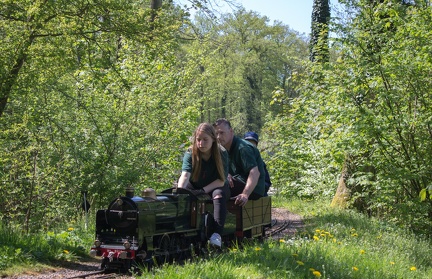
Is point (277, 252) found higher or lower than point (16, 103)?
lower

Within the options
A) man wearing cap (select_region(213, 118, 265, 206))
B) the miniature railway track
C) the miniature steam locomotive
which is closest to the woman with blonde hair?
the miniature steam locomotive

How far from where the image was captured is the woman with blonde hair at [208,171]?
8.14 m

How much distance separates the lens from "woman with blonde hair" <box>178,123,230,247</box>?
814 cm

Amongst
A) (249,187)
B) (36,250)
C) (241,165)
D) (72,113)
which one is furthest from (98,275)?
(72,113)

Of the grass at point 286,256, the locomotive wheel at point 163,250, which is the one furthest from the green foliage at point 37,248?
the locomotive wheel at point 163,250

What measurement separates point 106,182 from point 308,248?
6.18 m

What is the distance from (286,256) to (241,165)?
2.74 metres

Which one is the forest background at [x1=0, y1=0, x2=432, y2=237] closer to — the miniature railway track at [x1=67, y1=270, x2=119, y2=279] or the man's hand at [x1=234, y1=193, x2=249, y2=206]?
the miniature railway track at [x1=67, y1=270, x2=119, y2=279]

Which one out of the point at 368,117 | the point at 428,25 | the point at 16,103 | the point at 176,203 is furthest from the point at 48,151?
the point at 428,25

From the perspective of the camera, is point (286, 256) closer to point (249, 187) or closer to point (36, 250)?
point (249, 187)

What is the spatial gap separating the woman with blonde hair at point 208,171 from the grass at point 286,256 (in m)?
0.63

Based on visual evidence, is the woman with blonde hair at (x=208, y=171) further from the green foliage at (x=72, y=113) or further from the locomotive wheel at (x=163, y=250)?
the green foliage at (x=72, y=113)

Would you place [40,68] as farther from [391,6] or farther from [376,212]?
[376,212]

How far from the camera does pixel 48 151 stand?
42.4 ft
